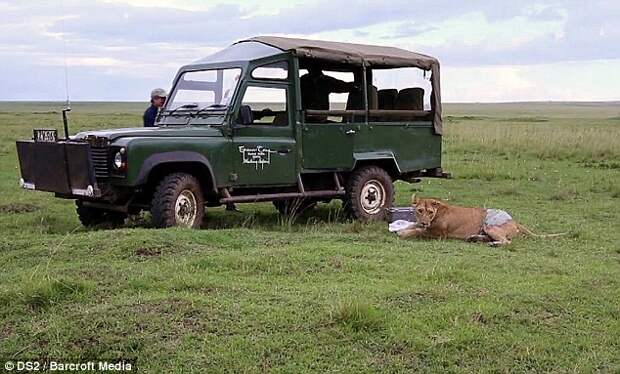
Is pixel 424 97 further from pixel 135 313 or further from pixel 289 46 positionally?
pixel 135 313

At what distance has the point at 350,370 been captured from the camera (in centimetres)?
445

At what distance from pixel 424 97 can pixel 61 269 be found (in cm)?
639

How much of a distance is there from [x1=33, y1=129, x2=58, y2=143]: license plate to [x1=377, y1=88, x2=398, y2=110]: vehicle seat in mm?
4615

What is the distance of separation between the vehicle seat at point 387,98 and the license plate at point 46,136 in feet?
15.1

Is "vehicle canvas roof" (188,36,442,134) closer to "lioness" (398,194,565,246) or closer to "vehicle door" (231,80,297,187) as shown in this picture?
"vehicle door" (231,80,297,187)

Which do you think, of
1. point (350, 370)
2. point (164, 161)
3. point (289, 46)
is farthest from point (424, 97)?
point (350, 370)

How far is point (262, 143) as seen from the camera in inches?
355

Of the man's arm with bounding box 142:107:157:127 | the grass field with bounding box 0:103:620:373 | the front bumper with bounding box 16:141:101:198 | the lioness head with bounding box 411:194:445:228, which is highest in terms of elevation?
the man's arm with bounding box 142:107:157:127

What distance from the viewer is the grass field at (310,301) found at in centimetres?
Result: 463

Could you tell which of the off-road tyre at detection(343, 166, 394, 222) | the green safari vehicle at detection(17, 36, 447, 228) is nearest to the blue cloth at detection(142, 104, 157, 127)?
the green safari vehicle at detection(17, 36, 447, 228)

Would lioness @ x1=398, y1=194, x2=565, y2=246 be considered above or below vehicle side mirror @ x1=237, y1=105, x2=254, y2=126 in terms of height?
below

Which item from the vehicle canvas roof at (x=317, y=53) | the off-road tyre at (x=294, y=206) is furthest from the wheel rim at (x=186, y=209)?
the vehicle canvas roof at (x=317, y=53)

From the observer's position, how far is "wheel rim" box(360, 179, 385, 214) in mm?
10180

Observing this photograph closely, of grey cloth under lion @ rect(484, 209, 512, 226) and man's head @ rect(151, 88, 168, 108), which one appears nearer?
grey cloth under lion @ rect(484, 209, 512, 226)
